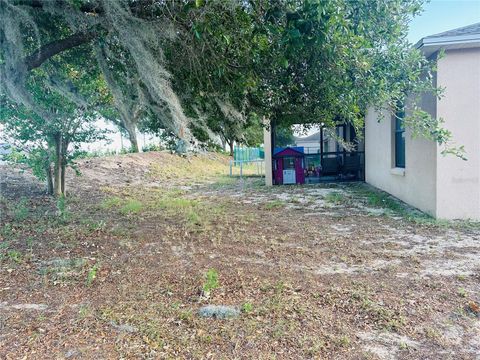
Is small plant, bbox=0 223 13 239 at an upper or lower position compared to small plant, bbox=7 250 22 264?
upper

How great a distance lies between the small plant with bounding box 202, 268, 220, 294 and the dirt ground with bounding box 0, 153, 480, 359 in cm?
2

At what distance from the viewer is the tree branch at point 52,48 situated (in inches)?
140

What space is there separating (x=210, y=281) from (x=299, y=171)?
28.7ft

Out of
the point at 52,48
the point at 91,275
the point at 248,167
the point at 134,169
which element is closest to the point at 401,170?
the point at 91,275

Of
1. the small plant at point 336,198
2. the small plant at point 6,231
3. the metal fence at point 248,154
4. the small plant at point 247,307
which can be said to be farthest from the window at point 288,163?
the small plant at point 247,307

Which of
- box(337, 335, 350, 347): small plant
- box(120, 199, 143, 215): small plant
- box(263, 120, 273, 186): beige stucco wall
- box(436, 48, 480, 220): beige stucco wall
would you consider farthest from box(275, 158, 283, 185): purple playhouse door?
box(337, 335, 350, 347): small plant

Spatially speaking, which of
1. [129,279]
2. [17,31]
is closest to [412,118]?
[129,279]

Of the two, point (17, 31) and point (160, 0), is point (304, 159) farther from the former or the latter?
point (17, 31)

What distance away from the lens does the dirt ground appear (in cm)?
211

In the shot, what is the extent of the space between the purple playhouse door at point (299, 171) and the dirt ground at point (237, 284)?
5.16 m

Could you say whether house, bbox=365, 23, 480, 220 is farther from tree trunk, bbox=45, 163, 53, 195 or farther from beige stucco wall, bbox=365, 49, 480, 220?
tree trunk, bbox=45, 163, 53, 195

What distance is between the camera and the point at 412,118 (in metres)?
4.05

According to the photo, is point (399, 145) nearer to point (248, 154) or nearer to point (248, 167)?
point (248, 154)

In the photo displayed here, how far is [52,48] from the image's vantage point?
3.67m
